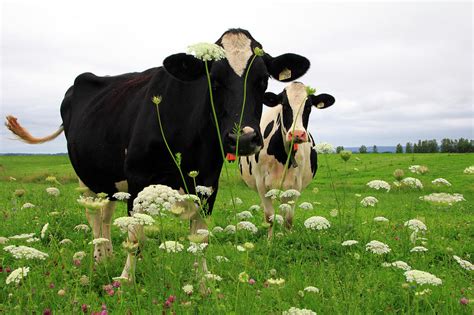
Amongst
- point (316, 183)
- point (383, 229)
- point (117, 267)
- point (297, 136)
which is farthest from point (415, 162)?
point (117, 267)

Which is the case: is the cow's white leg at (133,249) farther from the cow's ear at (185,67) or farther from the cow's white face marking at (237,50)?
the cow's white face marking at (237,50)

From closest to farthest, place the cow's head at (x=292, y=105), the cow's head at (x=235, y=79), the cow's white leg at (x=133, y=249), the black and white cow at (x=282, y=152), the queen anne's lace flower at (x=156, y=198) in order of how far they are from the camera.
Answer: the cow's white leg at (x=133, y=249) < the queen anne's lace flower at (x=156, y=198) < the cow's head at (x=235, y=79) < the cow's head at (x=292, y=105) < the black and white cow at (x=282, y=152)

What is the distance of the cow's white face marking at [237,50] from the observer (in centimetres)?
475

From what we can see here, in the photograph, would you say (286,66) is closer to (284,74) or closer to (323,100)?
(284,74)

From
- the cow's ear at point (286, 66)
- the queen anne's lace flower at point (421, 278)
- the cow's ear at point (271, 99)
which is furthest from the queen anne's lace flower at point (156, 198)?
the cow's ear at point (271, 99)

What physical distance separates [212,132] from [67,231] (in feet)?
15.4

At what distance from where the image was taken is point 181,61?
504cm

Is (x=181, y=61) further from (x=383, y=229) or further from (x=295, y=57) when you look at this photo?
(x=383, y=229)

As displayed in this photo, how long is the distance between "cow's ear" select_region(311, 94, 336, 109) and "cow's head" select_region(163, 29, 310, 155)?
4.86 metres

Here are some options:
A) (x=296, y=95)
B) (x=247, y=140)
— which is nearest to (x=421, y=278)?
(x=247, y=140)

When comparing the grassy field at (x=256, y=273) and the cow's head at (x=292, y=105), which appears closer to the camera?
the grassy field at (x=256, y=273)

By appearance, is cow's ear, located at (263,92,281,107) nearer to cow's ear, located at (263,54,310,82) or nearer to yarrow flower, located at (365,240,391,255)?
cow's ear, located at (263,54,310,82)

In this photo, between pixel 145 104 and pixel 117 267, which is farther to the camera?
pixel 117 267

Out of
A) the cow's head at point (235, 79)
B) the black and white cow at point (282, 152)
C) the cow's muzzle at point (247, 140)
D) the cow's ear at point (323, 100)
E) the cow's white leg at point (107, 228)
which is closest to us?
the cow's muzzle at point (247, 140)
